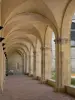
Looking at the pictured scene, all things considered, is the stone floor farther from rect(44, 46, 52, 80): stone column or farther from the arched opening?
the arched opening

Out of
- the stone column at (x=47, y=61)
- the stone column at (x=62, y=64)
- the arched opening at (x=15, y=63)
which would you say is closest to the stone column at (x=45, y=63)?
the stone column at (x=47, y=61)

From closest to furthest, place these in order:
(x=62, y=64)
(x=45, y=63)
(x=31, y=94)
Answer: (x=31, y=94), (x=62, y=64), (x=45, y=63)

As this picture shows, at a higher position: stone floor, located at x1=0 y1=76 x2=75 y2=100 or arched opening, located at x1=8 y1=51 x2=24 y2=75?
arched opening, located at x1=8 y1=51 x2=24 y2=75

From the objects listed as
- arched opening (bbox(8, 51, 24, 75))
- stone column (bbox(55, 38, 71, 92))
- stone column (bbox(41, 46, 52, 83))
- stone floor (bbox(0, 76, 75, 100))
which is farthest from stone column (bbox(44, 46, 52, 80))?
arched opening (bbox(8, 51, 24, 75))

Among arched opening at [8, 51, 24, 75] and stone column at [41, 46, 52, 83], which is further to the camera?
arched opening at [8, 51, 24, 75]

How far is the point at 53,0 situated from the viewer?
14.6 m

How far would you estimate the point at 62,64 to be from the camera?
16328 millimetres

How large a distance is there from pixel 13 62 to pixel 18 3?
38534 millimetres

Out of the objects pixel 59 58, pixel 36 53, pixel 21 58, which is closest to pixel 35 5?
pixel 59 58

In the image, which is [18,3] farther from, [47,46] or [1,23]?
[47,46]

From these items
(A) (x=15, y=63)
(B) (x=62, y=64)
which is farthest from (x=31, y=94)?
(A) (x=15, y=63)

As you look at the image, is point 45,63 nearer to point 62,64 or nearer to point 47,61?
point 47,61

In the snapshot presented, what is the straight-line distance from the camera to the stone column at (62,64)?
53.4 feet

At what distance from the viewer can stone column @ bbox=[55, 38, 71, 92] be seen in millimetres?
16281
